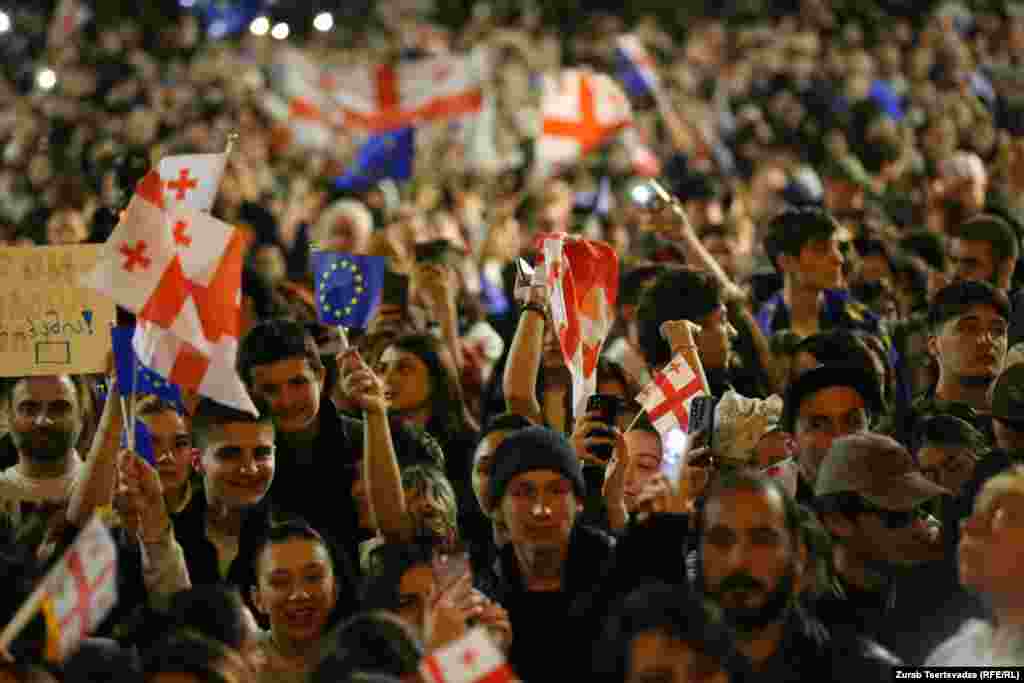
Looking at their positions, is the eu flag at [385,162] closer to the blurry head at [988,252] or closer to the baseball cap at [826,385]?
the blurry head at [988,252]

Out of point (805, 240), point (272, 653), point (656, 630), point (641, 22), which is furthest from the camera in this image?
point (641, 22)

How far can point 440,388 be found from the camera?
7.59m

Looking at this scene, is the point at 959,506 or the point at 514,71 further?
the point at 514,71

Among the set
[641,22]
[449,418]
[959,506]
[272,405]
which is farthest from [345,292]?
[641,22]

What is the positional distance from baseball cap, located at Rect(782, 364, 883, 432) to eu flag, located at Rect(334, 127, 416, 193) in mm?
7819

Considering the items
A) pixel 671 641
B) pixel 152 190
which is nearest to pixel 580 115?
pixel 152 190

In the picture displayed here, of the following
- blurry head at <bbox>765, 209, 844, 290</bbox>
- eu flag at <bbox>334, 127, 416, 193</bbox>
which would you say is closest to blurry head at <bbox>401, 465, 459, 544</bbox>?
blurry head at <bbox>765, 209, 844, 290</bbox>

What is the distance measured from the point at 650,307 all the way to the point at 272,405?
1679 millimetres

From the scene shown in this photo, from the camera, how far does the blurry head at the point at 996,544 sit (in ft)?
15.4

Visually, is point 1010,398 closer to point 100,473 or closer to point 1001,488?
point 1001,488

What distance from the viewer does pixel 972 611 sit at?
5023 millimetres

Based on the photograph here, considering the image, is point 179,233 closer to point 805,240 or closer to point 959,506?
point 959,506

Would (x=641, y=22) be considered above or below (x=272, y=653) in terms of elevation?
above

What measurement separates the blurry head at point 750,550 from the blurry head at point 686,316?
8.13 feet
